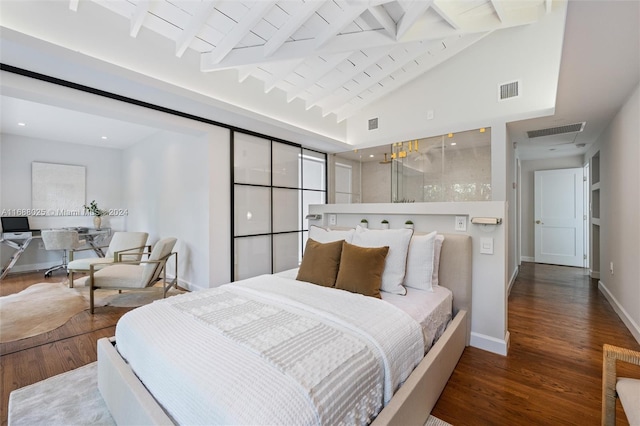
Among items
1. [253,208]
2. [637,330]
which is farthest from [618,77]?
[253,208]

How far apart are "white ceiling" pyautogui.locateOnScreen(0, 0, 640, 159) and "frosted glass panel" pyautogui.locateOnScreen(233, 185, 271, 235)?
135 cm

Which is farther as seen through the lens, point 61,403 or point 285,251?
point 285,251

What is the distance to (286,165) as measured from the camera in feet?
14.9

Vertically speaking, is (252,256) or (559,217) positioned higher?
(559,217)

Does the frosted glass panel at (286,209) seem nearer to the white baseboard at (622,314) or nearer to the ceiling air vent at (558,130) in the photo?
the ceiling air vent at (558,130)

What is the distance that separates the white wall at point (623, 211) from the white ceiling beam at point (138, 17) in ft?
14.4

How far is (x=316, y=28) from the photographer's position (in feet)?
9.36

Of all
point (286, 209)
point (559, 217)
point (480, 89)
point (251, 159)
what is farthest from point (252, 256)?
point (559, 217)

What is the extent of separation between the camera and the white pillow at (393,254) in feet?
7.18

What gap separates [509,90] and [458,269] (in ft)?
9.25

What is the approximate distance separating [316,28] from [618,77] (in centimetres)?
271

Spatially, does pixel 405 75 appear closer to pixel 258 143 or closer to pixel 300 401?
pixel 258 143

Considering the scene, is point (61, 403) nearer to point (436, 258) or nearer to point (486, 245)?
point (436, 258)

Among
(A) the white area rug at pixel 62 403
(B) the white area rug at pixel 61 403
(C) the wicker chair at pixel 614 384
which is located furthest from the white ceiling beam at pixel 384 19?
(B) the white area rug at pixel 61 403
